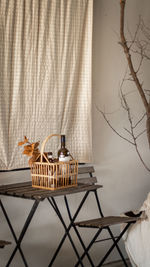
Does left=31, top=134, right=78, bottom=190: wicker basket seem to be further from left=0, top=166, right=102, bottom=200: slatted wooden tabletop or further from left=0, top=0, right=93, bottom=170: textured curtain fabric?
left=0, top=0, right=93, bottom=170: textured curtain fabric

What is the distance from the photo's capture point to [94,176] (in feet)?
13.7

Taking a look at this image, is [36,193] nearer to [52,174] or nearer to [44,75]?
[52,174]

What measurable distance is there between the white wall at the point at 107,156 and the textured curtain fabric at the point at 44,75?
262 millimetres

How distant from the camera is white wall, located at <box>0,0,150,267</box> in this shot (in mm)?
3885

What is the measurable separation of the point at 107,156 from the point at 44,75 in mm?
1007

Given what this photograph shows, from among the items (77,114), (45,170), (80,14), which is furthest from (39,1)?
(45,170)

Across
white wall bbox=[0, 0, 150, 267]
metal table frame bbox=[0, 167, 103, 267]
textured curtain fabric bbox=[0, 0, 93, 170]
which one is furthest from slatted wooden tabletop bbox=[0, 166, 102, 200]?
white wall bbox=[0, 0, 150, 267]

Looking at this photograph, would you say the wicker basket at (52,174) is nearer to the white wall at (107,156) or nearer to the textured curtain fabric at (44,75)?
the textured curtain fabric at (44,75)

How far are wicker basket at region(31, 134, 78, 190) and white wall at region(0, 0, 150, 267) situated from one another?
65 centimetres

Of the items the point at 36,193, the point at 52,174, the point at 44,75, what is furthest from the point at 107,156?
the point at 36,193

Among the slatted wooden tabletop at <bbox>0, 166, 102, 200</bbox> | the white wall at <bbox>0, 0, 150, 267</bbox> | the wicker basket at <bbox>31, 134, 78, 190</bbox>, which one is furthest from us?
the white wall at <bbox>0, 0, 150, 267</bbox>

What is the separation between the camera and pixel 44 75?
12.2 ft

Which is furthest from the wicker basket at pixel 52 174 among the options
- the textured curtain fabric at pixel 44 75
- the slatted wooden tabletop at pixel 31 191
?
the textured curtain fabric at pixel 44 75

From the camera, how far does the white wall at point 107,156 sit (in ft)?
12.7
